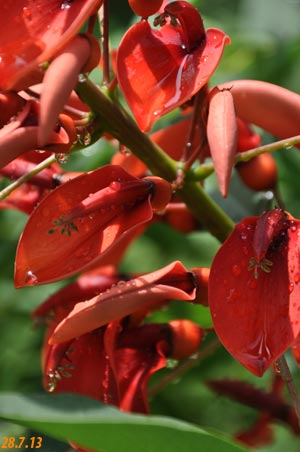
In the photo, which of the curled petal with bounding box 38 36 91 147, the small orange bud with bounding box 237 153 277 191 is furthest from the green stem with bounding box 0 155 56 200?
the small orange bud with bounding box 237 153 277 191

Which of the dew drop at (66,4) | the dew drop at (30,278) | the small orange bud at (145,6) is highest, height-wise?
the dew drop at (66,4)

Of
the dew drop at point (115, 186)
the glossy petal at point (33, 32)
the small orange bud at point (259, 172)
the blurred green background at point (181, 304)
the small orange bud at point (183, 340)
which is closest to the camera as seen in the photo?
the glossy petal at point (33, 32)

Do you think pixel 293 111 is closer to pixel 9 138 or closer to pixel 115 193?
pixel 115 193

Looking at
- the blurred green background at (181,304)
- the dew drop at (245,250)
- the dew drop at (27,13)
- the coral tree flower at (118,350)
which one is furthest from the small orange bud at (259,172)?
the dew drop at (27,13)

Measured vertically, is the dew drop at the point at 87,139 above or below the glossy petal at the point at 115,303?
above

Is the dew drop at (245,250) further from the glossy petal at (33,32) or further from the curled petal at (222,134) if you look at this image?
the glossy petal at (33,32)

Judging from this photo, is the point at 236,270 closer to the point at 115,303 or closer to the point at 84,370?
the point at 115,303

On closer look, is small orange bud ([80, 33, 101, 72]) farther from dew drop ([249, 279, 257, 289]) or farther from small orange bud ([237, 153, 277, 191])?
small orange bud ([237, 153, 277, 191])

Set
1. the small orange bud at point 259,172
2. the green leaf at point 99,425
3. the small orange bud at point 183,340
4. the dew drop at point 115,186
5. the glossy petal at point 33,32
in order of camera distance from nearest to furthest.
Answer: the green leaf at point 99,425
the glossy petal at point 33,32
the dew drop at point 115,186
the small orange bud at point 183,340
the small orange bud at point 259,172

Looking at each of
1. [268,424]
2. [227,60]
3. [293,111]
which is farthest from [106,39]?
[227,60]
